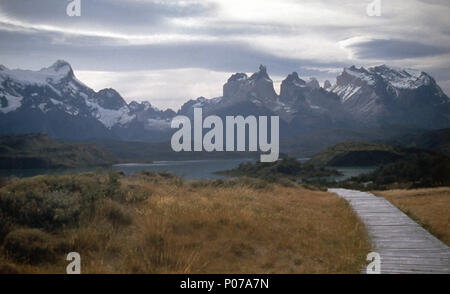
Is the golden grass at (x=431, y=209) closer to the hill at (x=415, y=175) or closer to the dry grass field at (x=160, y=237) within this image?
the dry grass field at (x=160, y=237)

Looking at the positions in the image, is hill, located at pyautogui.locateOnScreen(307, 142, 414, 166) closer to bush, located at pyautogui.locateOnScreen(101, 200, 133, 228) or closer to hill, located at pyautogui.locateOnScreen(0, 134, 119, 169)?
hill, located at pyautogui.locateOnScreen(0, 134, 119, 169)

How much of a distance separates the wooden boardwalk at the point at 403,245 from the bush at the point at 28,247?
7640mm

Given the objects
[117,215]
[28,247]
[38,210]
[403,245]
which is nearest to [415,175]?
[403,245]

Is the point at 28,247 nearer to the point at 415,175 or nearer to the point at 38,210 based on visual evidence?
the point at 38,210

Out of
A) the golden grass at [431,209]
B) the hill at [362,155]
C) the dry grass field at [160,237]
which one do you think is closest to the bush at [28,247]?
the dry grass field at [160,237]

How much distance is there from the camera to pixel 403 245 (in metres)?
10.6

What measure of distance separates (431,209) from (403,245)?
9141mm

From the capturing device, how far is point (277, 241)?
10.9 metres

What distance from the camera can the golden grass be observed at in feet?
43.9

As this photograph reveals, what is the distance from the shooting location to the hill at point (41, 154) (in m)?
132

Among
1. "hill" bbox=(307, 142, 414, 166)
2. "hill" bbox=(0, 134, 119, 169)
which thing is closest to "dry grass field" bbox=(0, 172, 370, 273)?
"hill" bbox=(0, 134, 119, 169)
